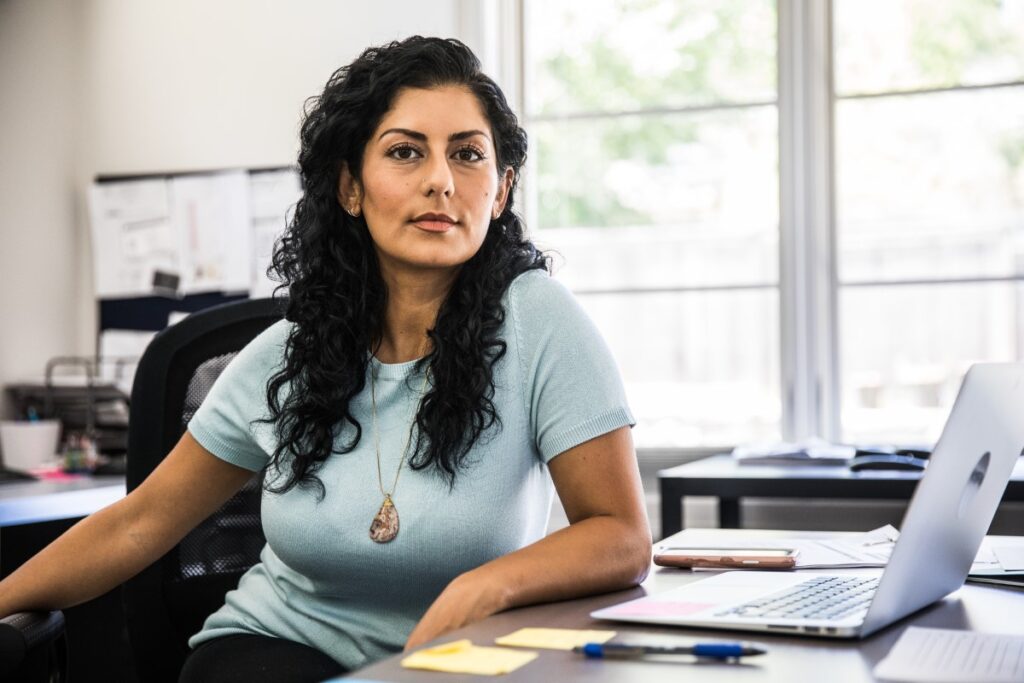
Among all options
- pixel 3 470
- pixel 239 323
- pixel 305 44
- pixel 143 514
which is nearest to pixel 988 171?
pixel 305 44

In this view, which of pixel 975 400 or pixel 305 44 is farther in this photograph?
pixel 305 44

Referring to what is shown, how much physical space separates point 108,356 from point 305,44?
110 cm

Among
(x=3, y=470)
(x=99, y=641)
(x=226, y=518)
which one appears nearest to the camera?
(x=226, y=518)

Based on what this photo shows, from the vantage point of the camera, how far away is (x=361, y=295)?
1.56 metres

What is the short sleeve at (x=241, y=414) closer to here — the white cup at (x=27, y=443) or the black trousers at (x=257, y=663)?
the black trousers at (x=257, y=663)

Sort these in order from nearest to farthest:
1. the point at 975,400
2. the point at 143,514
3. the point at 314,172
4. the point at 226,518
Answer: the point at 975,400
the point at 143,514
the point at 314,172
the point at 226,518

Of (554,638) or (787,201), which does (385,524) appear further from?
(787,201)

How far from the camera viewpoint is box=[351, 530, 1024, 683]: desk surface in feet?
2.75

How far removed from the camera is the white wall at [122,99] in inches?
133

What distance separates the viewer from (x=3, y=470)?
2996 mm

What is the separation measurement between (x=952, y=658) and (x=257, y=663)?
782mm

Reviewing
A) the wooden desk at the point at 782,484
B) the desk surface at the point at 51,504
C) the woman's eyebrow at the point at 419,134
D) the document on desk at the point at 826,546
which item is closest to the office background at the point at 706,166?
the wooden desk at the point at 782,484

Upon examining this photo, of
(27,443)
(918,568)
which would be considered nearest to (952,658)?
(918,568)

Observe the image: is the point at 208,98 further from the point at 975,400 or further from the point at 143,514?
the point at 975,400
